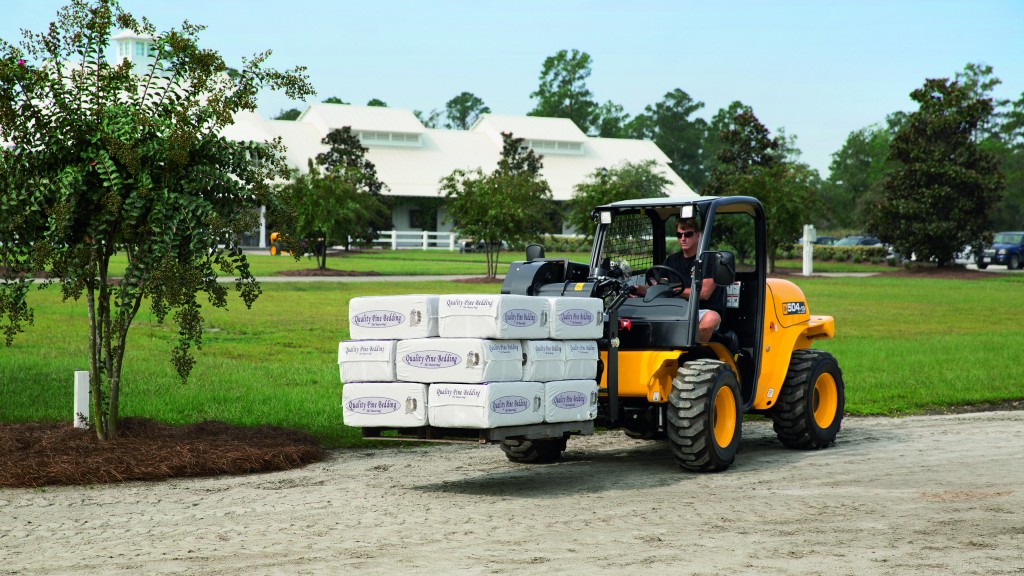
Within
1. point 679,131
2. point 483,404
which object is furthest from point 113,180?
point 679,131

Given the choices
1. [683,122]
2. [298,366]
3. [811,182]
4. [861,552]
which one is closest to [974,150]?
[298,366]

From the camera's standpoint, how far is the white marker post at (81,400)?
34.1 ft

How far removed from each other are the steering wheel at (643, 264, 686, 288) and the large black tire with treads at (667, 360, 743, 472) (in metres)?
0.83

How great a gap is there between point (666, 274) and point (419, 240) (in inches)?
2534

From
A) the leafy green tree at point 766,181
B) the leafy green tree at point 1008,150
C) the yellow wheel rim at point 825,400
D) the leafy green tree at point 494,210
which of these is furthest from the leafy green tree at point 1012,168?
the yellow wheel rim at point 825,400

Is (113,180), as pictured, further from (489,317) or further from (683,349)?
(683,349)

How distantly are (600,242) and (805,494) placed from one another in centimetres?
325

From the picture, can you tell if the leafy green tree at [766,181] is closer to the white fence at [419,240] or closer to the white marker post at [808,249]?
the white marker post at [808,249]

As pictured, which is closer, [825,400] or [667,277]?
[667,277]

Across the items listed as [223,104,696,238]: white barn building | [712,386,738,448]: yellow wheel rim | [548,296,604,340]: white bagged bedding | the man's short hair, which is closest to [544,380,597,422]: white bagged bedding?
[548,296,604,340]: white bagged bedding

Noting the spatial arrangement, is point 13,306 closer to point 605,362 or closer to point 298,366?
point 605,362

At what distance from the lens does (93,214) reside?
9.76 meters

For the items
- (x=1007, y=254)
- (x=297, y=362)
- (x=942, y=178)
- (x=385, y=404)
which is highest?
(x=942, y=178)

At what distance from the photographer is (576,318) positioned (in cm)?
890
